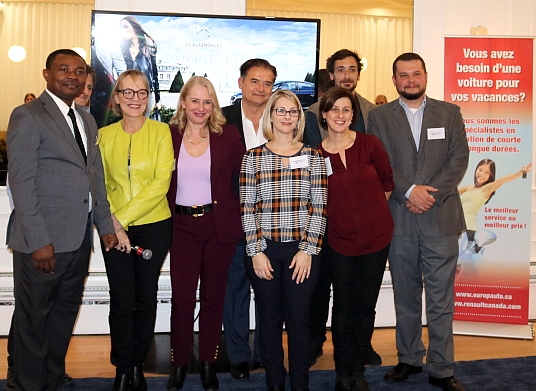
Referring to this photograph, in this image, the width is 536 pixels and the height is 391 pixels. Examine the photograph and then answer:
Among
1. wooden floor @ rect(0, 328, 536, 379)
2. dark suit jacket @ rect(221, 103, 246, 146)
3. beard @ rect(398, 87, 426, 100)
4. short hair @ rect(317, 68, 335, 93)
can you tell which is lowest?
wooden floor @ rect(0, 328, 536, 379)

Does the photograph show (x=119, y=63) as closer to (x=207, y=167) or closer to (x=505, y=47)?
(x=207, y=167)

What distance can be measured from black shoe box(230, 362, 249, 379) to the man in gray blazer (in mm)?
1044

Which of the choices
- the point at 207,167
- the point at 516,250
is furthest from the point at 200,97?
the point at 516,250

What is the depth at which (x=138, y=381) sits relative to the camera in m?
2.97

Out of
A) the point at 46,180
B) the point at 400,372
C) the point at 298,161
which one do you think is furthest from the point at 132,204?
the point at 400,372

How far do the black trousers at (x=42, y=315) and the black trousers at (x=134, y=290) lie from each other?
0.21 m

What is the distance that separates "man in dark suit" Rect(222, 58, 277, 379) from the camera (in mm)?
3287

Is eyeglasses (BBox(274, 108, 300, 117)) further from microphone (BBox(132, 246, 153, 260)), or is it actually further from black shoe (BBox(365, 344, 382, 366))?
black shoe (BBox(365, 344, 382, 366))

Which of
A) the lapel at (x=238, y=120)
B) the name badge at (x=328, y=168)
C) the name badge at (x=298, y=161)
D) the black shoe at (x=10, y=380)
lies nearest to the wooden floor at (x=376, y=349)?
the black shoe at (x=10, y=380)

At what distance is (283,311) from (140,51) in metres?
2.30

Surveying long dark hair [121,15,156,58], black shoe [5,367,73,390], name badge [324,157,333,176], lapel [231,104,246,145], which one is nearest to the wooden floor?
black shoe [5,367,73,390]

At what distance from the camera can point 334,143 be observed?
293cm

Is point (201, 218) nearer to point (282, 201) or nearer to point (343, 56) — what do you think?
point (282, 201)

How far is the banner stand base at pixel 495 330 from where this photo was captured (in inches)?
159
